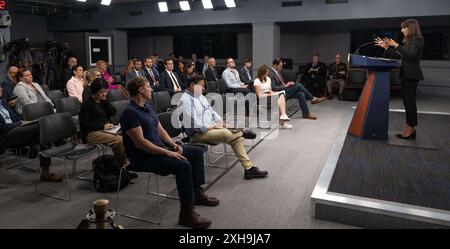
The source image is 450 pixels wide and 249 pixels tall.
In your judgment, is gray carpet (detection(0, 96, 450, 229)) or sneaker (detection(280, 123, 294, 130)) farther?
sneaker (detection(280, 123, 294, 130))

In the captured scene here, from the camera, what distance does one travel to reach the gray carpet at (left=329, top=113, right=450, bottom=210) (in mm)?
2992

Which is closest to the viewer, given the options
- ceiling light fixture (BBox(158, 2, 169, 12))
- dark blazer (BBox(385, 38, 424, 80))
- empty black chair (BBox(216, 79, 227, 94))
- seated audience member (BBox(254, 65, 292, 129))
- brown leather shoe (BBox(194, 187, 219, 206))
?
brown leather shoe (BBox(194, 187, 219, 206))

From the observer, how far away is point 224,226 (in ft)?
9.25

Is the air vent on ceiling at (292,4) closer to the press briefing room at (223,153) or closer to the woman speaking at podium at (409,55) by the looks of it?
the press briefing room at (223,153)

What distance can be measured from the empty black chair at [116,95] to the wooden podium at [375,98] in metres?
3.36

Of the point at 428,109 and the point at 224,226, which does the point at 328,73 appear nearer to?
the point at 428,109

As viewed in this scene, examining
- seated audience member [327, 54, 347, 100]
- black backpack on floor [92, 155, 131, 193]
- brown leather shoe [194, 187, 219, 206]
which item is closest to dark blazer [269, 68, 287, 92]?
seated audience member [327, 54, 347, 100]

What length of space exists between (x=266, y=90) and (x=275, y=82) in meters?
0.47

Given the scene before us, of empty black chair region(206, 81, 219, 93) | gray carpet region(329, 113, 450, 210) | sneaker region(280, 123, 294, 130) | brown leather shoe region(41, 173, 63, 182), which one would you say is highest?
empty black chair region(206, 81, 219, 93)

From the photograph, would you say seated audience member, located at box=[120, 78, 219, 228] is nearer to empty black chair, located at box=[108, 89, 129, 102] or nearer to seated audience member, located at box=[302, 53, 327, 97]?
empty black chair, located at box=[108, 89, 129, 102]

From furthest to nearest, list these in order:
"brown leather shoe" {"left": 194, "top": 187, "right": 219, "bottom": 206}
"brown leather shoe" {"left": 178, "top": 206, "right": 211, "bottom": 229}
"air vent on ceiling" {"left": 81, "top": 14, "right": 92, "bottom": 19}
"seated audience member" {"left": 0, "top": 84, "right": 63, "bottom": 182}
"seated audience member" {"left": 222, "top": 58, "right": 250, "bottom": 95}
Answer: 1. "air vent on ceiling" {"left": 81, "top": 14, "right": 92, "bottom": 19}
2. "seated audience member" {"left": 222, "top": 58, "right": 250, "bottom": 95}
3. "seated audience member" {"left": 0, "top": 84, "right": 63, "bottom": 182}
4. "brown leather shoe" {"left": 194, "top": 187, "right": 219, "bottom": 206}
5. "brown leather shoe" {"left": 178, "top": 206, "right": 211, "bottom": 229}

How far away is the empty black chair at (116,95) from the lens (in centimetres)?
556

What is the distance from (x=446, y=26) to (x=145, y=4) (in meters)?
8.75

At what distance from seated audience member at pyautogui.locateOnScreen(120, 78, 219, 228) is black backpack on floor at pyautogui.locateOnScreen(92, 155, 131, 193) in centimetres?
76
